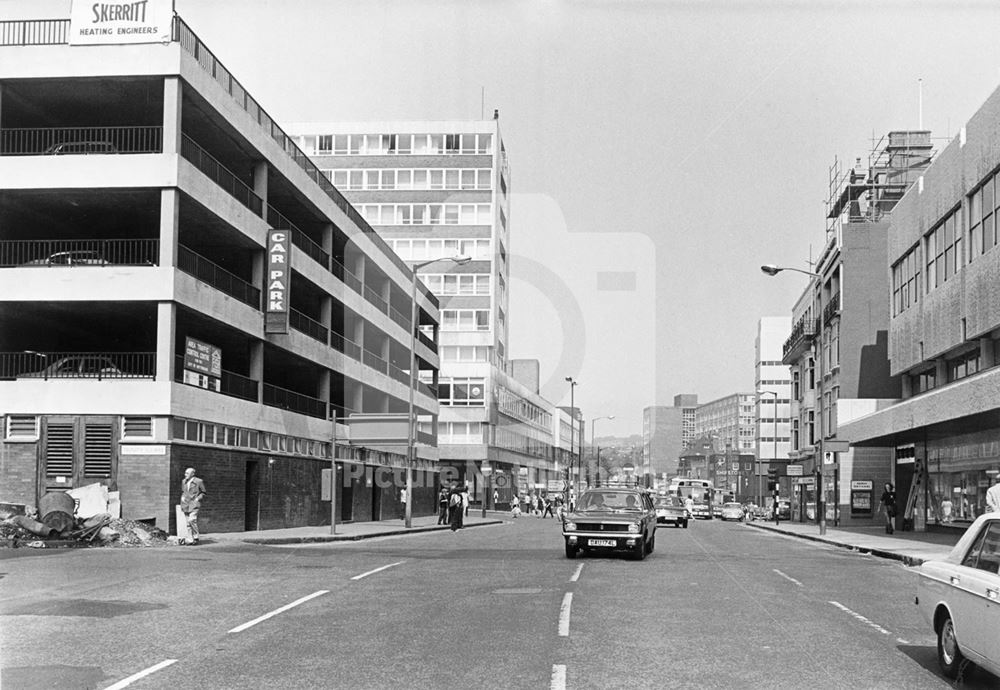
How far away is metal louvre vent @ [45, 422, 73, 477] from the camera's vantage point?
28547 millimetres

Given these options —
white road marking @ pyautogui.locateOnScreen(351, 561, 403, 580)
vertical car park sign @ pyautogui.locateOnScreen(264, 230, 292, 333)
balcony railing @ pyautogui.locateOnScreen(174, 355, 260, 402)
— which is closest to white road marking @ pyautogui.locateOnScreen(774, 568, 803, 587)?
white road marking @ pyautogui.locateOnScreen(351, 561, 403, 580)

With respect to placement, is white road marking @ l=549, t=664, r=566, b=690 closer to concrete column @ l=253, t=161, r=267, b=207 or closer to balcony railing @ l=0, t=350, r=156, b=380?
balcony railing @ l=0, t=350, r=156, b=380

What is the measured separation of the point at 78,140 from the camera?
110 ft

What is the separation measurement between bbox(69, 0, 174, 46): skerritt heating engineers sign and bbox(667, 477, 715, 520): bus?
6350 cm

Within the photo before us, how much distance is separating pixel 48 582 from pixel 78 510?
37.0 feet

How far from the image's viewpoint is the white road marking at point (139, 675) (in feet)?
27.4

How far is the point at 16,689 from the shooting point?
8.21m

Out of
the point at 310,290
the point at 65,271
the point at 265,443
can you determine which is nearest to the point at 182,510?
the point at 65,271

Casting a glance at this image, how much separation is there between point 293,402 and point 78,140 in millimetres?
13140

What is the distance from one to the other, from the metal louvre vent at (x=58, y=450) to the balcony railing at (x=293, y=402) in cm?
1029

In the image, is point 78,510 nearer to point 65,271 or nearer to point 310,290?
point 65,271

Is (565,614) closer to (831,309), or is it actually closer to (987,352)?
(987,352)

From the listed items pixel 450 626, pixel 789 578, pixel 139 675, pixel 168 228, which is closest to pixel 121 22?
pixel 168 228

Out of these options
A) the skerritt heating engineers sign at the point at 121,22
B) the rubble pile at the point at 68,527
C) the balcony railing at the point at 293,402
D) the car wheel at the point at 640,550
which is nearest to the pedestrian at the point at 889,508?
the car wheel at the point at 640,550
